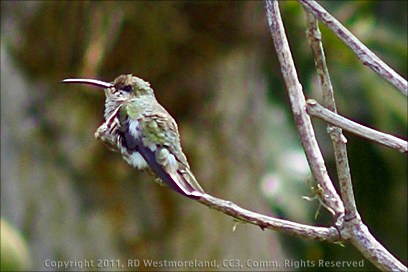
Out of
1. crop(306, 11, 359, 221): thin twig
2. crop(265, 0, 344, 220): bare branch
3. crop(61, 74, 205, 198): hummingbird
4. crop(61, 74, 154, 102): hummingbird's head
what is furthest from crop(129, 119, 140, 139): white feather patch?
crop(306, 11, 359, 221): thin twig

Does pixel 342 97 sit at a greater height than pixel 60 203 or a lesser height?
greater

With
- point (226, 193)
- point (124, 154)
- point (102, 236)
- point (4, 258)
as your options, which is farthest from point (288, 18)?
point (124, 154)

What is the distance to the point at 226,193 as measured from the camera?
15.6 feet

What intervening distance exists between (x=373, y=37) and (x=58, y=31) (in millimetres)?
3315

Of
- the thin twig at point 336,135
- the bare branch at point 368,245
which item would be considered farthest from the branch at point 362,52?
the bare branch at point 368,245

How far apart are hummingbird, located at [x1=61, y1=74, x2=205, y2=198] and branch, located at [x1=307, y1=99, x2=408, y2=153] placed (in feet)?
1.95

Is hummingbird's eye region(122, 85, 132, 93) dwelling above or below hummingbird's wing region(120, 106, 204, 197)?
above

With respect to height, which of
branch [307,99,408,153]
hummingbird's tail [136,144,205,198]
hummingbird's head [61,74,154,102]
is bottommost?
hummingbird's tail [136,144,205,198]

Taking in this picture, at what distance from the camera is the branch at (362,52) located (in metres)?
1.77

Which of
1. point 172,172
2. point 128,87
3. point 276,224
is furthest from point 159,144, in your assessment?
point 276,224

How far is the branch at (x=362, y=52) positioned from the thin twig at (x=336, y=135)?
0.19 feet

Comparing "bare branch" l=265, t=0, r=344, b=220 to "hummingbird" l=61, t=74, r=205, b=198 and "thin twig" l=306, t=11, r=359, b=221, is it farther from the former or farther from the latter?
"hummingbird" l=61, t=74, r=205, b=198

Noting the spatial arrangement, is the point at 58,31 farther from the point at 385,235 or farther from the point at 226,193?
the point at 385,235

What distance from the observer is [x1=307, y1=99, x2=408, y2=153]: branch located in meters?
→ 1.75
